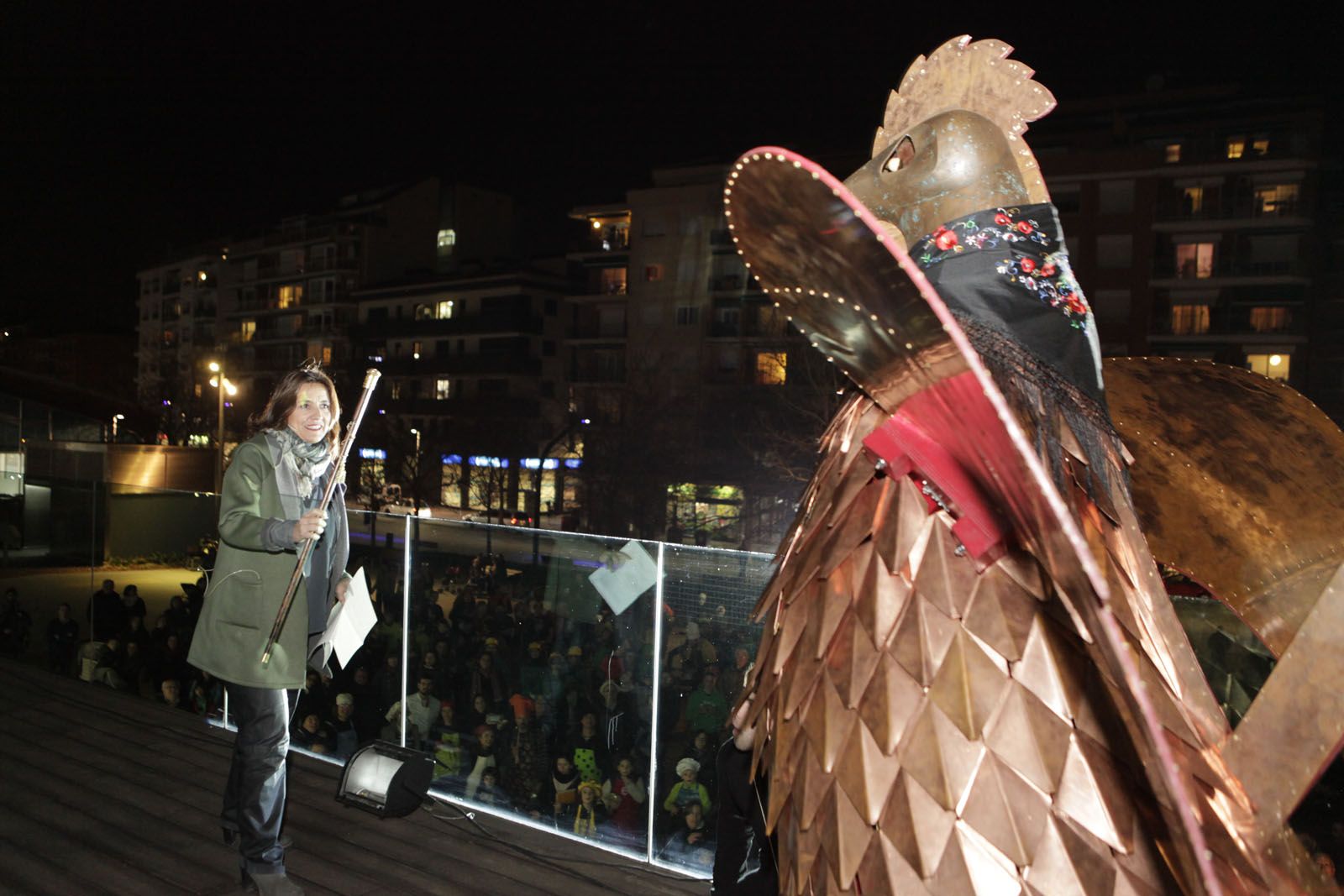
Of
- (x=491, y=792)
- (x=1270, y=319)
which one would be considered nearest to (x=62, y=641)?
(x=491, y=792)

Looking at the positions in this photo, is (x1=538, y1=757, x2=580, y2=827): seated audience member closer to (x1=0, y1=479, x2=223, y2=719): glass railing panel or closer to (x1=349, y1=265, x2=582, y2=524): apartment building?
(x1=0, y1=479, x2=223, y2=719): glass railing panel

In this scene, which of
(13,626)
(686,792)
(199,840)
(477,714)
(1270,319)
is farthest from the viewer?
(1270,319)

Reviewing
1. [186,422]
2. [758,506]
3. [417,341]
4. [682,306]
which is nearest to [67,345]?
[186,422]

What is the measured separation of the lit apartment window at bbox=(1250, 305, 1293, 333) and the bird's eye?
30.7 meters

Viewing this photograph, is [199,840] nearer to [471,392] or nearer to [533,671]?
[533,671]

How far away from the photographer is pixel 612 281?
38719 millimetres

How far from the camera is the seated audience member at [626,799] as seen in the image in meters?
3.80

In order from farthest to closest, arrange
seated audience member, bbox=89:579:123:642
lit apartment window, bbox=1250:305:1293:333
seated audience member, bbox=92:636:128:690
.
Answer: lit apartment window, bbox=1250:305:1293:333, seated audience member, bbox=89:579:123:642, seated audience member, bbox=92:636:128:690

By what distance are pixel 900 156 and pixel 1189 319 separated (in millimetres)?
31307

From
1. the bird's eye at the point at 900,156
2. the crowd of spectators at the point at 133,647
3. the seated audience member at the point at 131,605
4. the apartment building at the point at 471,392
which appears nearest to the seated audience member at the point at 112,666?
the crowd of spectators at the point at 133,647

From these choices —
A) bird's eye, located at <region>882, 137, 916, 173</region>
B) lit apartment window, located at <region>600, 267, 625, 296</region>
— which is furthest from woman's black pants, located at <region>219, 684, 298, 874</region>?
lit apartment window, located at <region>600, 267, 625, 296</region>

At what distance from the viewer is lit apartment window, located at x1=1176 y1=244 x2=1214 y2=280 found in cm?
2852

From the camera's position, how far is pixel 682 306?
34.7 metres

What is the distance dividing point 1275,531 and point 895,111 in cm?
113
